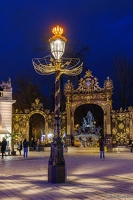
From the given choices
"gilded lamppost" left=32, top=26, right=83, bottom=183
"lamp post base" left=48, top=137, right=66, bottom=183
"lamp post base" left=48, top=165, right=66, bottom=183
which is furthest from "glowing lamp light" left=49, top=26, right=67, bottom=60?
"lamp post base" left=48, top=165, right=66, bottom=183

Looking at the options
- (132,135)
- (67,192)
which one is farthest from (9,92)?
(67,192)

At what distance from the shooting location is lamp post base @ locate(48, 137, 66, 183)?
1058cm

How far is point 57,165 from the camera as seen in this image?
424 inches

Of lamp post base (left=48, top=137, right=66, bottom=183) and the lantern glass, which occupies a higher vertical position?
the lantern glass

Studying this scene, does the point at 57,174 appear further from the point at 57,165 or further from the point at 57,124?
the point at 57,124

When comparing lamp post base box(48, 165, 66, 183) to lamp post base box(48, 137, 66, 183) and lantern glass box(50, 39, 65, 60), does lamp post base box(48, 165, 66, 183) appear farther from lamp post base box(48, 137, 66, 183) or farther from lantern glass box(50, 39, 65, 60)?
lantern glass box(50, 39, 65, 60)

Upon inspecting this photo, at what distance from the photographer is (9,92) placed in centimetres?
3075

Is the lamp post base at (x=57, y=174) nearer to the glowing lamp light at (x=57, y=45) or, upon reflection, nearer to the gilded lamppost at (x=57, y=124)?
the gilded lamppost at (x=57, y=124)

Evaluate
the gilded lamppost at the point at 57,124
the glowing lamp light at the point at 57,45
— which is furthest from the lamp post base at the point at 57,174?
the glowing lamp light at the point at 57,45

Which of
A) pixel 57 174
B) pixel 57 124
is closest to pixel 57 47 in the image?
pixel 57 124

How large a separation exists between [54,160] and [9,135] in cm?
1823

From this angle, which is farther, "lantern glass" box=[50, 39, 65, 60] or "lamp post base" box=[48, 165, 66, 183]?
"lantern glass" box=[50, 39, 65, 60]

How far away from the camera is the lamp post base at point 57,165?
34.7 feet

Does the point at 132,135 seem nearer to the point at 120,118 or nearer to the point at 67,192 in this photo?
the point at 120,118
